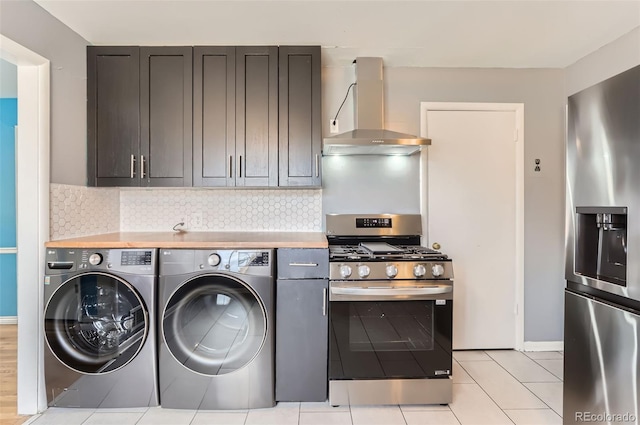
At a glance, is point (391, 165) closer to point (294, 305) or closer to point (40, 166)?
point (294, 305)

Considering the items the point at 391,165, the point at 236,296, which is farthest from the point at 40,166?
the point at 391,165

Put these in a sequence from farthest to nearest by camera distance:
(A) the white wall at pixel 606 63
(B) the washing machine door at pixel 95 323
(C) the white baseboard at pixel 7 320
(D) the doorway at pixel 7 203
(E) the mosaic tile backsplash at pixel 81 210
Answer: (C) the white baseboard at pixel 7 320, (D) the doorway at pixel 7 203, (A) the white wall at pixel 606 63, (E) the mosaic tile backsplash at pixel 81 210, (B) the washing machine door at pixel 95 323

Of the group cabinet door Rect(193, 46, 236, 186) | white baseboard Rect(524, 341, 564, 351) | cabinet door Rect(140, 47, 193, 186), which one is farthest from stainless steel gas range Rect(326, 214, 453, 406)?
cabinet door Rect(140, 47, 193, 186)

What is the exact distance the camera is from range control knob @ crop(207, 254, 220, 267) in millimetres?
1881

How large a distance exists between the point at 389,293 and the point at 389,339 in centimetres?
28

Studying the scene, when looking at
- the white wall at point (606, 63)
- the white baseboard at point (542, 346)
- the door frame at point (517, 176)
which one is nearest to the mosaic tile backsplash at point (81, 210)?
the door frame at point (517, 176)

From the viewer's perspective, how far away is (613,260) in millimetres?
1389

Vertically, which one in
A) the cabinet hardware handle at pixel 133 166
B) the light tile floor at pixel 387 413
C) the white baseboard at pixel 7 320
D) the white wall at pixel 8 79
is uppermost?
the white wall at pixel 8 79

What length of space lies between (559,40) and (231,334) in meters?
2.88

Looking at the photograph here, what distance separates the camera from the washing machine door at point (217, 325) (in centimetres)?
190

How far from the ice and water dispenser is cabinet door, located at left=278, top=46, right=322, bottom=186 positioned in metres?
1.50

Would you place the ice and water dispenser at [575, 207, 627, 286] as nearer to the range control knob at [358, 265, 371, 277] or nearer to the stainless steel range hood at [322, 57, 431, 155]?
the range control knob at [358, 265, 371, 277]

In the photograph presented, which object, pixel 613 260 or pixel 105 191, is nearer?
pixel 613 260

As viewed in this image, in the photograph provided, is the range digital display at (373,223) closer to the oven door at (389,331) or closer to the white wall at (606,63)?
the oven door at (389,331)
